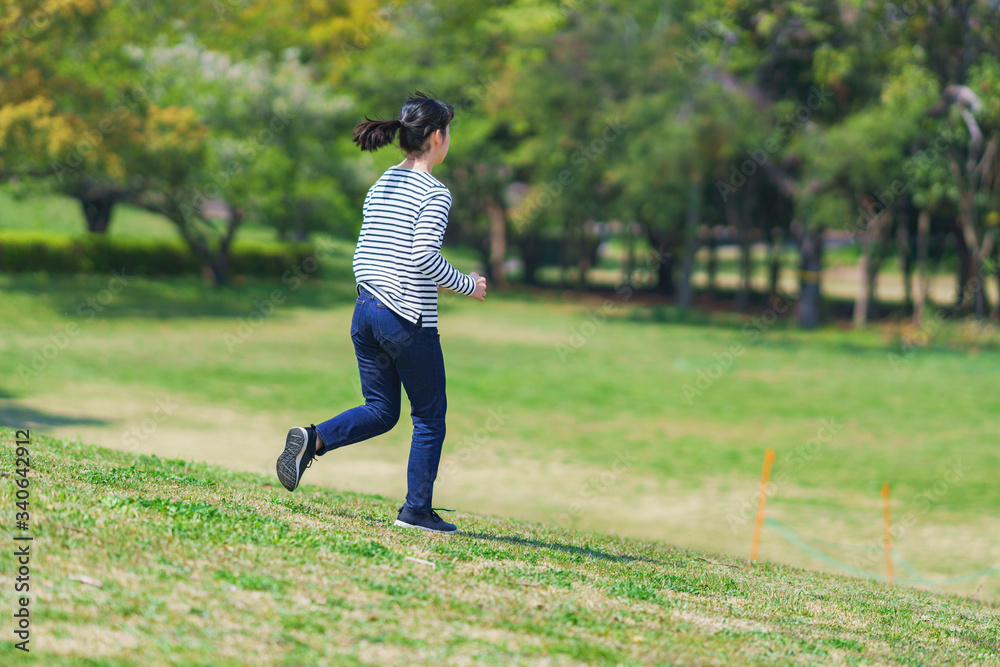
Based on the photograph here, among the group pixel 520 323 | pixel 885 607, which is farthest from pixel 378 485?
pixel 520 323

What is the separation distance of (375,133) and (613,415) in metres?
12.9

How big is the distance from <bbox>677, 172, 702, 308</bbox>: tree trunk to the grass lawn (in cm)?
487

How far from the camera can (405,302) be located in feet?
17.4

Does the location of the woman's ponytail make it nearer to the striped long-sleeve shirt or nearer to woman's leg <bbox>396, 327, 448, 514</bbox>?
the striped long-sleeve shirt

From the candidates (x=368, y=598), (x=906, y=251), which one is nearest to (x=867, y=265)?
(x=906, y=251)

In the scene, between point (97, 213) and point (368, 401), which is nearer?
point (368, 401)

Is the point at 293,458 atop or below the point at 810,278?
atop

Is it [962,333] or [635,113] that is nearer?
[962,333]

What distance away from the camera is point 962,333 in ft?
100

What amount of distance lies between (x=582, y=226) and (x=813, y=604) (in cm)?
3762

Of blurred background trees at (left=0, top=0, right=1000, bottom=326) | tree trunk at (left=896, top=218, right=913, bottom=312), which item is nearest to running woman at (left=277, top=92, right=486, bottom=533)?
blurred background trees at (left=0, top=0, right=1000, bottom=326)

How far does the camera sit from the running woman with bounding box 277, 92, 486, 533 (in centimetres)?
531

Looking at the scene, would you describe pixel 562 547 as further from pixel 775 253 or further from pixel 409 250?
pixel 775 253

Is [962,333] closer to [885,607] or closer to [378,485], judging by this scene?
[378,485]
